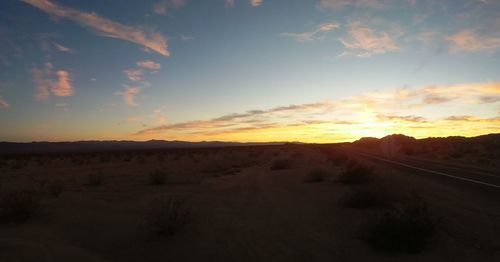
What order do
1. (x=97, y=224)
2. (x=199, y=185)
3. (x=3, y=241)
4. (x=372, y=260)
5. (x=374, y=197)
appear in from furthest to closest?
(x=199, y=185), (x=374, y=197), (x=97, y=224), (x=3, y=241), (x=372, y=260)

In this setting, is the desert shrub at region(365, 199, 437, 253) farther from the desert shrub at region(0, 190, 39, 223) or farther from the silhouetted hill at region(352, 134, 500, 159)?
the silhouetted hill at region(352, 134, 500, 159)

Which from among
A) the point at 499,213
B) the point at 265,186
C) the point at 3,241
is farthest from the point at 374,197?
the point at 3,241

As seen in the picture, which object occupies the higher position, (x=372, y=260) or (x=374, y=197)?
(x=374, y=197)

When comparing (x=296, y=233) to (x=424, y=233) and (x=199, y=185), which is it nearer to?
(x=424, y=233)

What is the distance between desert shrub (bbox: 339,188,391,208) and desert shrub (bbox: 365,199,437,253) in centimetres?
315

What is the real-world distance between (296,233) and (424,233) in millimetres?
2725

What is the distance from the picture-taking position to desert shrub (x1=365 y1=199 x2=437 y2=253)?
28.0 ft

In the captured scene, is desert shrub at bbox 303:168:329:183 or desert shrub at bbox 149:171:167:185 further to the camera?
desert shrub at bbox 149:171:167:185

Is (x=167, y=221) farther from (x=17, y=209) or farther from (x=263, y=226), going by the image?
(x=17, y=209)

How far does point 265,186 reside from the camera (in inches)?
741

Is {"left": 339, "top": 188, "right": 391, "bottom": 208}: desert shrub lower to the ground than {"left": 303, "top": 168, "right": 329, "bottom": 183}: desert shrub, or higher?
lower

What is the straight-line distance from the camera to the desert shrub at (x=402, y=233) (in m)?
8.54

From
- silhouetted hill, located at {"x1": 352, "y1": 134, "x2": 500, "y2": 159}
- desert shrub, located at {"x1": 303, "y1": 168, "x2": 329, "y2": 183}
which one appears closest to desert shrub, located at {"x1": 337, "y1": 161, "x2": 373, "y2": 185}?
desert shrub, located at {"x1": 303, "y1": 168, "x2": 329, "y2": 183}

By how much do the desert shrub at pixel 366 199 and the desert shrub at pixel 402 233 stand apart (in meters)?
3.15
